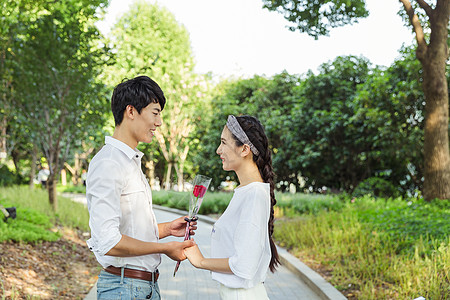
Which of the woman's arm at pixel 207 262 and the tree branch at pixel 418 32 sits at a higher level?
the tree branch at pixel 418 32

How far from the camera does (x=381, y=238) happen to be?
8.79 metres

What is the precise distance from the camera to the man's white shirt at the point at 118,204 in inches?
96.8

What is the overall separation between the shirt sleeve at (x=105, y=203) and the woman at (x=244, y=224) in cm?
53

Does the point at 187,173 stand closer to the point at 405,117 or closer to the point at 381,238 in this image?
the point at 405,117

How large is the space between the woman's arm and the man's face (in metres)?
0.73

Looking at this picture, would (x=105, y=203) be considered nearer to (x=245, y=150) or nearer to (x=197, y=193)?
(x=197, y=193)

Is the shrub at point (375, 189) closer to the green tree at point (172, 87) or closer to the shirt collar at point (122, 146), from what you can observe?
the green tree at point (172, 87)

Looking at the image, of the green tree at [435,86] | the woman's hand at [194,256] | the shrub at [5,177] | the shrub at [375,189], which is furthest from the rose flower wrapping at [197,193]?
the shrub at [5,177]

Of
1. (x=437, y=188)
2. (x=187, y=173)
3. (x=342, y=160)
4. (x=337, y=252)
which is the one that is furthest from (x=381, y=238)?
(x=187, y=173)

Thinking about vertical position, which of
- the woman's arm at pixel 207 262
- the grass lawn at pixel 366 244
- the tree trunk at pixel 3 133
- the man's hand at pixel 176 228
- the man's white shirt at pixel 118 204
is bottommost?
the grass lawn at pixel 366 244

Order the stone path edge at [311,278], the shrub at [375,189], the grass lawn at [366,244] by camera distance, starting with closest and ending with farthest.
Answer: the grass lawn at [366,244] < the stone path edge at [311,278] < the shrub at [375,189]

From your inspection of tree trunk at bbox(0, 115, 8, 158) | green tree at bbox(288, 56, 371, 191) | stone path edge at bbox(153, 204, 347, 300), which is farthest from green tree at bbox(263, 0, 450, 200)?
tree trunk at bbox(0, 115, 8, 158)

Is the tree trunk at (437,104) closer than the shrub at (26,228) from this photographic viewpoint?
No

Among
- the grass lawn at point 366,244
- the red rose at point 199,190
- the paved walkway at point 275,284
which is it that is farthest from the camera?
the paved walkway at point 275,284
